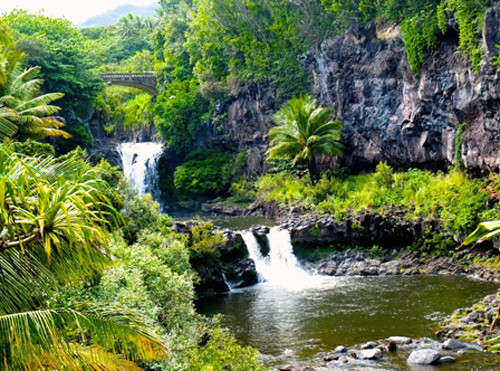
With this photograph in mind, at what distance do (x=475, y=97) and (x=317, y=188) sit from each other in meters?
10.2

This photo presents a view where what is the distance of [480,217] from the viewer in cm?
2153

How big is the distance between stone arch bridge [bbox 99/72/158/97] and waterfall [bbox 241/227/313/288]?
29500 mm

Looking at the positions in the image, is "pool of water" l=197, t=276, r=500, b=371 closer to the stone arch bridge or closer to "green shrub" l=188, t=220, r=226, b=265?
"green shrub" l=188, t=220, r=226, b=265

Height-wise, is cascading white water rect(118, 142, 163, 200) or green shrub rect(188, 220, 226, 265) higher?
cascading white water rect(118, 142, 163, 200)

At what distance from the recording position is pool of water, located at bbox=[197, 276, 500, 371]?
14945mm

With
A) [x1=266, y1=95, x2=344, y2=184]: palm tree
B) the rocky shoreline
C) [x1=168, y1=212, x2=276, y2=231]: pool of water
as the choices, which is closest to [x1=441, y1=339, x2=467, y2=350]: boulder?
the rocky shoreline

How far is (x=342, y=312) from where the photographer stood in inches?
697

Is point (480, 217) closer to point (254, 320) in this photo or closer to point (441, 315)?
point (441, 315)

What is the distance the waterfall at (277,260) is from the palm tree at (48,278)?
17.9 m

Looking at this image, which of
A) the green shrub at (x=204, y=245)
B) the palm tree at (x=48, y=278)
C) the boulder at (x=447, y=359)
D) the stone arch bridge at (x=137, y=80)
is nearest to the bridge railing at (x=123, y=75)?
the stone arch bridge at (x=137, y=80)

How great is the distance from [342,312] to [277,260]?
7978mm

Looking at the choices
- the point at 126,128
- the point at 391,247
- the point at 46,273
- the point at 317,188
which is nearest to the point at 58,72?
the point at 126,128

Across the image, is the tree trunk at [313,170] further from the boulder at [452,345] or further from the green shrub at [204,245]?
the boulder at [452,345]

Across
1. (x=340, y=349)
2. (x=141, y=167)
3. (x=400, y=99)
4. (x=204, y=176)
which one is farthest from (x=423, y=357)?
(x=141, y=167)
